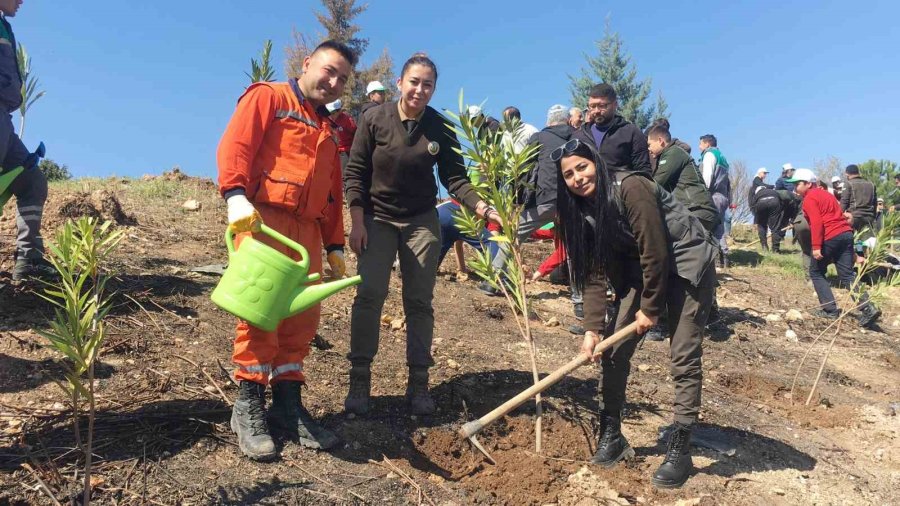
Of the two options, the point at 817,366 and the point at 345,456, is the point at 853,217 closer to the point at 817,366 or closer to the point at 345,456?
the point at 817,366

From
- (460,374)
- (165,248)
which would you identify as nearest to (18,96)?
(165,248)

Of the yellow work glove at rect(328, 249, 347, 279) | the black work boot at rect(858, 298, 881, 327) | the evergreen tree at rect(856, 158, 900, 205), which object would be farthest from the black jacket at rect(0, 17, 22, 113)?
the evergreen tree at rect(856, 158, 900, 205)

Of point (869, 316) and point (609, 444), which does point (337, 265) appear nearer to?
point (609, 444)

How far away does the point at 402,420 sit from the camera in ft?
11.3

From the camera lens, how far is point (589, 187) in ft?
9.49

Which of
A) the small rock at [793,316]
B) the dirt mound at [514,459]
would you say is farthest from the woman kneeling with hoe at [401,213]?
the small rock at [793,316]

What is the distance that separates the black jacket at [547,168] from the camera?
5406 mm

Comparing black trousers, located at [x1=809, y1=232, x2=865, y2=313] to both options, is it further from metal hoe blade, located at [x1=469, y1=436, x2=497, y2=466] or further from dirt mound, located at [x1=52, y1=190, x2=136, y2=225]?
dirt mound, located at [x1=52, y1=190, x2=136, y2=225]

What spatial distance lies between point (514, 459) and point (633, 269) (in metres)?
1.22

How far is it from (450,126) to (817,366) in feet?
16.1

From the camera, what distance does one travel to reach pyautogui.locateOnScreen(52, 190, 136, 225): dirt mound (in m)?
6.05

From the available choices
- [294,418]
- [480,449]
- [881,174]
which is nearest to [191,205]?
[294,418]

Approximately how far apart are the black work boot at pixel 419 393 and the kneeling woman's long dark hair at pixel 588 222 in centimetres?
109

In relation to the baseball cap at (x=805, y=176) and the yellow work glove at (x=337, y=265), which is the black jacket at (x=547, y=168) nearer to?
the yellow work glove at (x=337, y=265)
